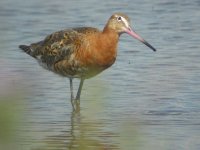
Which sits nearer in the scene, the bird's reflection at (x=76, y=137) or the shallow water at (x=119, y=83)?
the shallow water at (x=119, y=83)

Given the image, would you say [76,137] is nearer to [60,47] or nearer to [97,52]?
[97,52]

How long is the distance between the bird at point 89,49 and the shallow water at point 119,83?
0.26 metres

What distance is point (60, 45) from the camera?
10398 millimetres

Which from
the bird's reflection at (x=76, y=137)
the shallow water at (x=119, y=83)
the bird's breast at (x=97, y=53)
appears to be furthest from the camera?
the bird's breast at (x=97, y=53)

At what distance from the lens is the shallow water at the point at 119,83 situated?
588 cm

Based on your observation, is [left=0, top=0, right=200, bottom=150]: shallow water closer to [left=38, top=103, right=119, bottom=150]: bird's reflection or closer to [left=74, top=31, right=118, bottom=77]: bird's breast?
[left=38, top=103, right=119, bottom=150]: bird's reflection

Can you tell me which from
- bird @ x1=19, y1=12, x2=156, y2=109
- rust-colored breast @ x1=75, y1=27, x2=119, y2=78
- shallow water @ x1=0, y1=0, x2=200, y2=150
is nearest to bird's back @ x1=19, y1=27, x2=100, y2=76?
bird @ x1=19, y1=12, x2=156, y2=109

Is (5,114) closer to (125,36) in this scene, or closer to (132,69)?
(132,69)

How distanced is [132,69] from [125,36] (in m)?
2.42

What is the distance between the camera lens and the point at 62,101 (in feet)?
33.8

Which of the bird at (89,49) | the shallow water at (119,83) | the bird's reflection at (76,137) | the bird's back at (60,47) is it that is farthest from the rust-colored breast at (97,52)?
the bird's reflection at (76,137)

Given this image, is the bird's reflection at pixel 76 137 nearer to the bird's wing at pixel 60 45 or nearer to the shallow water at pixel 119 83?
the shallow water at pixel 119 83

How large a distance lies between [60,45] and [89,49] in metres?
0.68

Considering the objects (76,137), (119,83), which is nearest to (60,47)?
(119,83)
